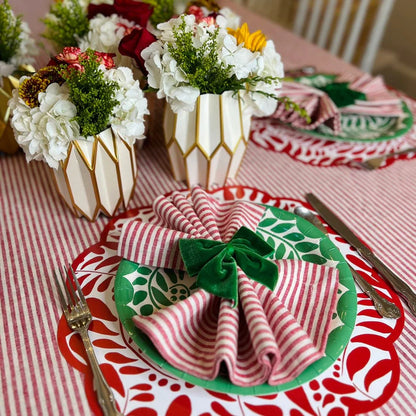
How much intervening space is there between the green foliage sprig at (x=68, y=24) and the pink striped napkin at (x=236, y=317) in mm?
449

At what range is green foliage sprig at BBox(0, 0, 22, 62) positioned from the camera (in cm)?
76

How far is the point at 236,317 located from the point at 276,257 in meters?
0.17

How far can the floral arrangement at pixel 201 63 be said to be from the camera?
63cm

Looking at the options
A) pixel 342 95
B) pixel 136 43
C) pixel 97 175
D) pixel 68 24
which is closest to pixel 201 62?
pixel 136 43

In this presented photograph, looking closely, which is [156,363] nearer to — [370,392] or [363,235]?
[370,392]

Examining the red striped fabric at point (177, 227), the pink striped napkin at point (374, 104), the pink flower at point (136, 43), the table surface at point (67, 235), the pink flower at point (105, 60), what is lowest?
the table surface at point (67, 235)

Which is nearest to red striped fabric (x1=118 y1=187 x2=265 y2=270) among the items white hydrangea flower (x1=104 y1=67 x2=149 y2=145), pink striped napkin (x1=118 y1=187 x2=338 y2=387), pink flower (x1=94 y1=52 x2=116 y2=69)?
pink striped napkin (x1=118 y1=187 x2=338 y2=387)

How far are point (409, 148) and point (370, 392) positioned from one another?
2.13 ft

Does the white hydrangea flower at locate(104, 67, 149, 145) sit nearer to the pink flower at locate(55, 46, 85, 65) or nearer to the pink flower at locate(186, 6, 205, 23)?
the pink flower at locate(55, 46, 85, 65)

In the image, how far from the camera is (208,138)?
29.0 inches

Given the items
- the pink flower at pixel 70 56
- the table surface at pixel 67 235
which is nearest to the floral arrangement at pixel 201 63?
the pink flower at pixel 70 56

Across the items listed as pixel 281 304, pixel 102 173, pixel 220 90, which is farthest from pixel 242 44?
pixel 281 304

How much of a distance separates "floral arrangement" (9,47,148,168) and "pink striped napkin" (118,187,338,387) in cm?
15

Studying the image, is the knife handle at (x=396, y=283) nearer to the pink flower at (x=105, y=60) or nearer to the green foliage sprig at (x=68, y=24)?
the pink flower at (x=105, y=60)
